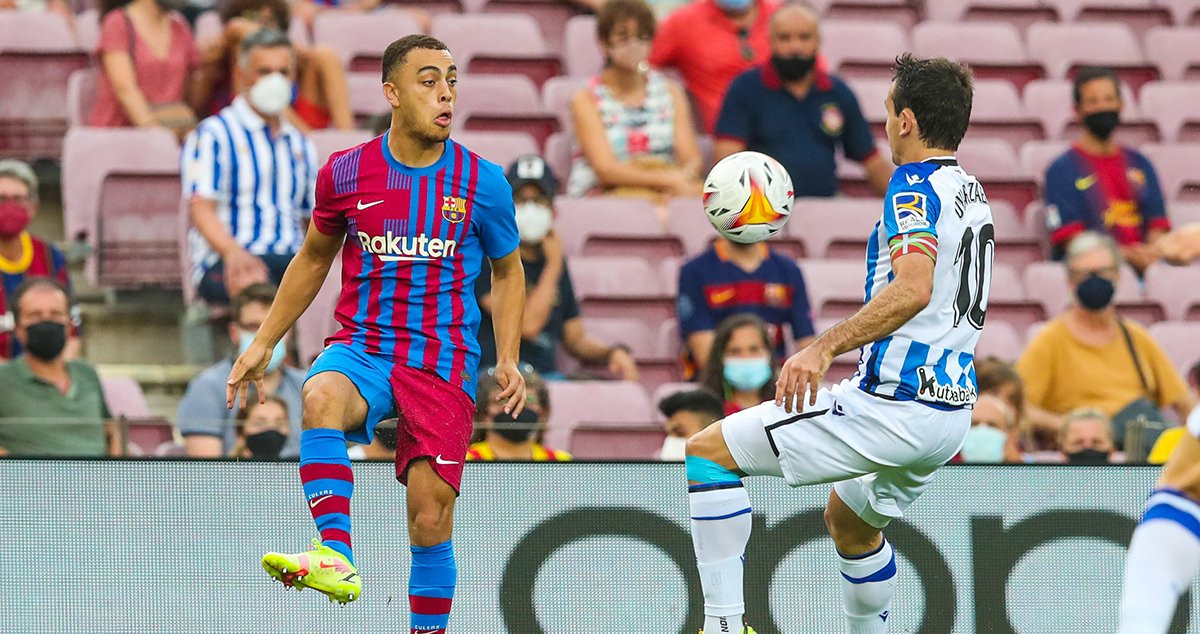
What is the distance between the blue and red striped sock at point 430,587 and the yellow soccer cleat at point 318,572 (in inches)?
13.9

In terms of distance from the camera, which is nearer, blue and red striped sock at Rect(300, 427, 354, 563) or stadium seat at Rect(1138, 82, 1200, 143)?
blue and red striped sock at Rect(300, 427, 354, 563)

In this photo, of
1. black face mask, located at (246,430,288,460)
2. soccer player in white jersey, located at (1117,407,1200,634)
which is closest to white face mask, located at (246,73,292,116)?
black face mask, located at (246,430,288,460)

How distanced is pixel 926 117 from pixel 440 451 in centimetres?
184

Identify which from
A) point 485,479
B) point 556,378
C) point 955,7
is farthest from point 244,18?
point 955,7

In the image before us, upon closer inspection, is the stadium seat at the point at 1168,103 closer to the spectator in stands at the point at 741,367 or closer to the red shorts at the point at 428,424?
the spectator in stands at the point at 741,367

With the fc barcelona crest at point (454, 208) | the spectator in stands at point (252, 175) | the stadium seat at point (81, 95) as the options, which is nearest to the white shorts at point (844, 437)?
the fc barcelona crest at point (454, 208)

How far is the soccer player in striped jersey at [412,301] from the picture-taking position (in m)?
5.85

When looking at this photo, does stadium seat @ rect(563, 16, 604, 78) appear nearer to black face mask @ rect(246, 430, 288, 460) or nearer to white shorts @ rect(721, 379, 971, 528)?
black face mask @ rect(246, 430, 288, 460)

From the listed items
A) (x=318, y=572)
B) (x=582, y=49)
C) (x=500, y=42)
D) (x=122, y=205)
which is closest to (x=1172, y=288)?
(x=582, y=49)

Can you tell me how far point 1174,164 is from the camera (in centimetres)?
1145

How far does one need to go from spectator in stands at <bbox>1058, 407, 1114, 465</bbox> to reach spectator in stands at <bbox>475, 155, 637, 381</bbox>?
2088mm

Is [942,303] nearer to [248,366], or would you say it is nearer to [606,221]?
[248,366]

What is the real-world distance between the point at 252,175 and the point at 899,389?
4.76 metres

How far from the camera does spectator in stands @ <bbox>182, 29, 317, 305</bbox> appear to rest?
9289 millimetres
